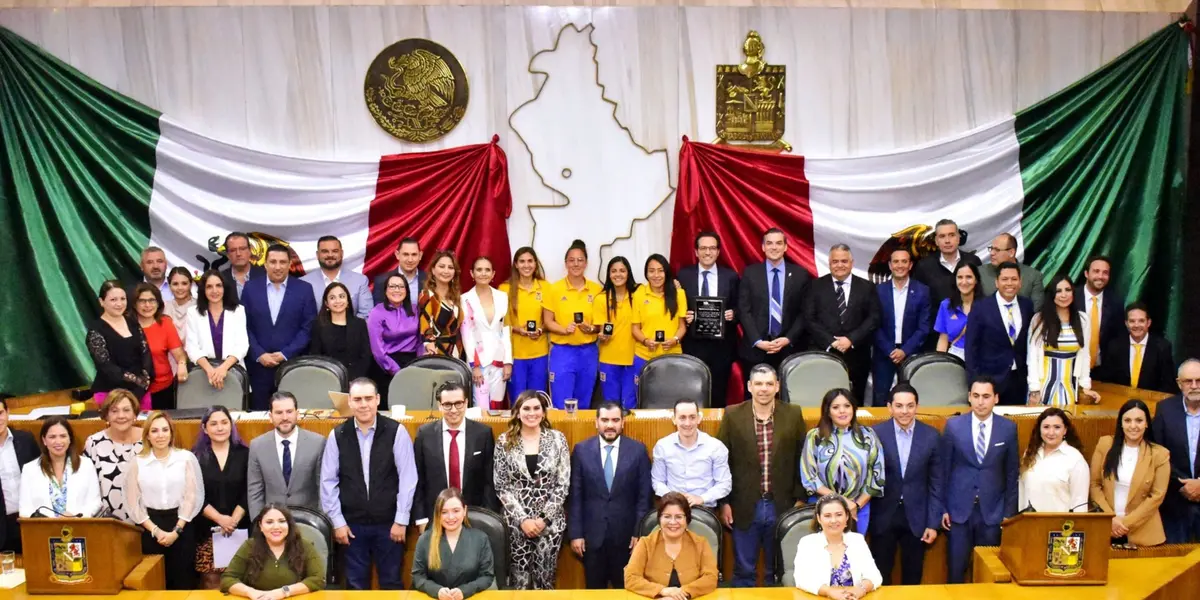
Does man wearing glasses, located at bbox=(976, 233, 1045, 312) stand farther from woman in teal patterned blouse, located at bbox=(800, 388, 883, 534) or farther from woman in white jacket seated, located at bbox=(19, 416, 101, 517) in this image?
woman in white jacket seated, located at bbox=(19, 416, 101, 517)

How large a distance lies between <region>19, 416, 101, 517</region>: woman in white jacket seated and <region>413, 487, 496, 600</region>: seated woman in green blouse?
1786 millimetres

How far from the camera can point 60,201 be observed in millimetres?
7723

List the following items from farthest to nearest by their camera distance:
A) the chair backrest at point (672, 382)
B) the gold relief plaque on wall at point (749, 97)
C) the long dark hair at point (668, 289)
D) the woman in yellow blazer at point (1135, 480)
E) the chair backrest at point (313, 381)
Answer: the gold relief plaque on wall at point (749, 97)
the long dark hair at point (668, 289)
the chair backrest at point (672, 382)
the chair backrest at point (313, 381)
the woman in yellow blazer at point (1135, 480)

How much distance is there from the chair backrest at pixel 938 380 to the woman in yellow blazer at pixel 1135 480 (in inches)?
38.4

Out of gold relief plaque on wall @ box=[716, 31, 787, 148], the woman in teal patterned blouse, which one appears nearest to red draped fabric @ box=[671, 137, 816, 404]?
gold relief plaque on wall @ box=[716, 31, 787, 148]

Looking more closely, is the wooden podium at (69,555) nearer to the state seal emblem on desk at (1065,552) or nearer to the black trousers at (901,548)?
the black trousers at (901,548)

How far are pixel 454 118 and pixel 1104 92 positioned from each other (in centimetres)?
462

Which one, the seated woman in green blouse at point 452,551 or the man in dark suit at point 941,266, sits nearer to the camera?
the seated woman in green blouse at point 452,551

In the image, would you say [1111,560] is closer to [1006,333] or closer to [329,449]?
[1006,333]

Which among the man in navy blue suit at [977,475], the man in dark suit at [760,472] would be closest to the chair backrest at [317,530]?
the man in dark suit at [760,472]

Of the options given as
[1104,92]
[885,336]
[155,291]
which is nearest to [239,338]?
[155,291]

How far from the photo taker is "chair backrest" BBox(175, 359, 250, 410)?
21.5 feet

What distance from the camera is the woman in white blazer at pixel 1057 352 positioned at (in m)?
6.57

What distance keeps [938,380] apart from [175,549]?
14.2ft
